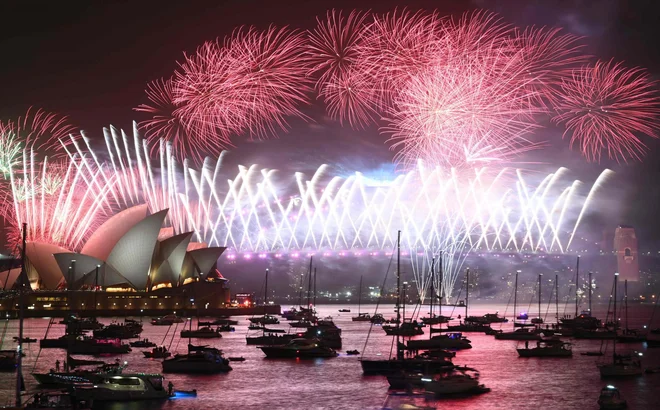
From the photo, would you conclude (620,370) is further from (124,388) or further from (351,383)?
(124,388)

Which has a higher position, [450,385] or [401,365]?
[401,365]

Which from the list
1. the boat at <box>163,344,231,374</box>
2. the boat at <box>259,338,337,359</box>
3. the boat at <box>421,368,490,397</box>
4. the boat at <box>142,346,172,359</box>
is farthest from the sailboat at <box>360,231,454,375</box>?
the boat at <box>142,346,172,359</box>

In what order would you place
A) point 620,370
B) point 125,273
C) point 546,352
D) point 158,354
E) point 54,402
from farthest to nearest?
point 125,273 < point 546,352 < point 158,354 < point 620,370 < point 54,402

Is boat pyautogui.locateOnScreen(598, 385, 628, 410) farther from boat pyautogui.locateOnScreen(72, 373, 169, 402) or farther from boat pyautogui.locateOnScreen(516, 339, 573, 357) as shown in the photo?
boat pyautogui.locateOnScreen(516, 339, 573, 357)

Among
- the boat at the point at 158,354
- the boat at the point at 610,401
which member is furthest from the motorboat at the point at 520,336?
the boat at the point at 610,401

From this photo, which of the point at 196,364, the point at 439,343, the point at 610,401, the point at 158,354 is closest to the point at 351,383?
the point at 196,364

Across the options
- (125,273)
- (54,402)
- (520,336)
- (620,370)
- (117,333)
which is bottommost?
(117,333)
